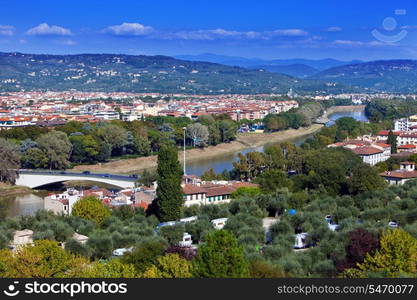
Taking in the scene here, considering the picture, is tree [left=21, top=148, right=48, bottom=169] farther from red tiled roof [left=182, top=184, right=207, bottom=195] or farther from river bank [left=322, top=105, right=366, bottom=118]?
river bank [left=322, top=105, right=366, bottom=118]

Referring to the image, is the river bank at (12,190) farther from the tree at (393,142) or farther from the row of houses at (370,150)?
the tree at (393,142)

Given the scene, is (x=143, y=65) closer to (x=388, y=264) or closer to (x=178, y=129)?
(x=178, y=129)

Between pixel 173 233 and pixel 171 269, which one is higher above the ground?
pixel 171 269

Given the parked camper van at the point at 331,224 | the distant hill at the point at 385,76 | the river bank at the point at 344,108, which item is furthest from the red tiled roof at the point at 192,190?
the distant hill at the point at 385,76

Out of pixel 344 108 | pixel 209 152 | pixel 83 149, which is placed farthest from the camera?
pixel 344 108

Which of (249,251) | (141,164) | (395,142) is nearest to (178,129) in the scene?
(141,164)

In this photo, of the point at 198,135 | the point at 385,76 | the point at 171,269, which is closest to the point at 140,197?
the point at 171,269

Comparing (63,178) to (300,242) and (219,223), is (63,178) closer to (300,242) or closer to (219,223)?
(219,223)
